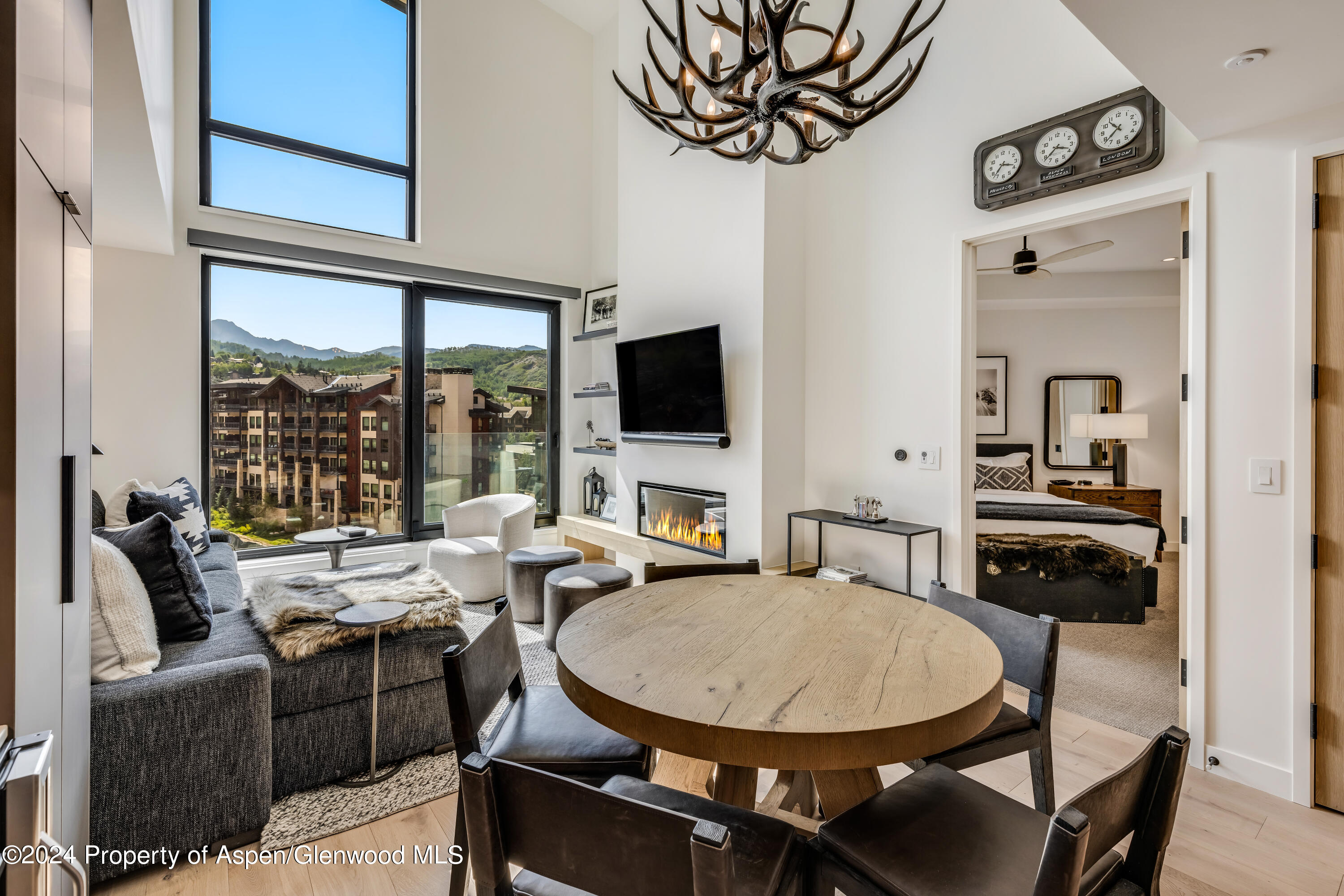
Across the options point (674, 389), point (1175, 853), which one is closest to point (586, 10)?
point (674, 389)

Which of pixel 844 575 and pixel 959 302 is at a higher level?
pixel 959 302

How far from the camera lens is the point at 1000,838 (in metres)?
1.11

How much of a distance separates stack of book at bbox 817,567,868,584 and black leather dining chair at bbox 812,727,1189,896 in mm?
1907

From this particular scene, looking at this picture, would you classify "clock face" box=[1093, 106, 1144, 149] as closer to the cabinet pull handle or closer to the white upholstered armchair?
the cabinet pull handle

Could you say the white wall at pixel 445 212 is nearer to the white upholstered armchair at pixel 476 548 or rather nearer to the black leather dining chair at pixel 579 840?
the white upholstered armchair at pixel 476 548

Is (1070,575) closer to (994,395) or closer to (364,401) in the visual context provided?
(994,395)

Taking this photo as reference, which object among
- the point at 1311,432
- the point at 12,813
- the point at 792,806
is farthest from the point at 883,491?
the point at 12,813

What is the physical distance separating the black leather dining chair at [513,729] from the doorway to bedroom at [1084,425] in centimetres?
318

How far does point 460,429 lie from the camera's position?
517cm

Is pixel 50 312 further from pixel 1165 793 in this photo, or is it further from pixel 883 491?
pixel 883 491

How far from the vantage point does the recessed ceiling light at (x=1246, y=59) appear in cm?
169

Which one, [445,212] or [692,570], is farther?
[445,212]

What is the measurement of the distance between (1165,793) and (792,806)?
1.11 m

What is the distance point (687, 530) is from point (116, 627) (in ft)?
9.16
